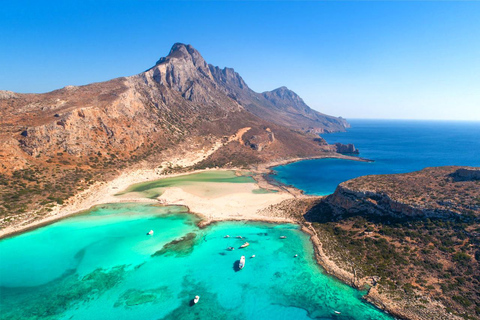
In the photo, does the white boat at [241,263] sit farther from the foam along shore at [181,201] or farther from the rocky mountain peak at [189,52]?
the rocky mountain peak at [189,52]

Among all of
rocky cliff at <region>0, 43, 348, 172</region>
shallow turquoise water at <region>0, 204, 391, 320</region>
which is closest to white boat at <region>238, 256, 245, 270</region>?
shallow turquoise water at <region>0, 204, 391, 320</region>

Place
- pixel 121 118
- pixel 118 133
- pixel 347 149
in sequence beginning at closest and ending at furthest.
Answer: pixel 118 133 → pixel 121 118 → pixel 347 149

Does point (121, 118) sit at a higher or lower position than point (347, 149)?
higher

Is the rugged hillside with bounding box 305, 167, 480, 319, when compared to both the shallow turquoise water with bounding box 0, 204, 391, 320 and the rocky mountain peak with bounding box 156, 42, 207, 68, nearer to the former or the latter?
the shallow turquoise water with bounding box 0, 204, 391, 320

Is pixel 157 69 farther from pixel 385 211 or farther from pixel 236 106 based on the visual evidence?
pixel 385 211

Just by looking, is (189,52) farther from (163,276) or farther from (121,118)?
(163,276)

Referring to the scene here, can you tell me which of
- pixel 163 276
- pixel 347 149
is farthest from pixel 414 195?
pixel 347 149

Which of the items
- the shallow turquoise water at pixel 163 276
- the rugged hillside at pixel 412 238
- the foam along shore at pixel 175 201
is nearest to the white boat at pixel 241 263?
the shallow turquoise water at pixel 163 276
